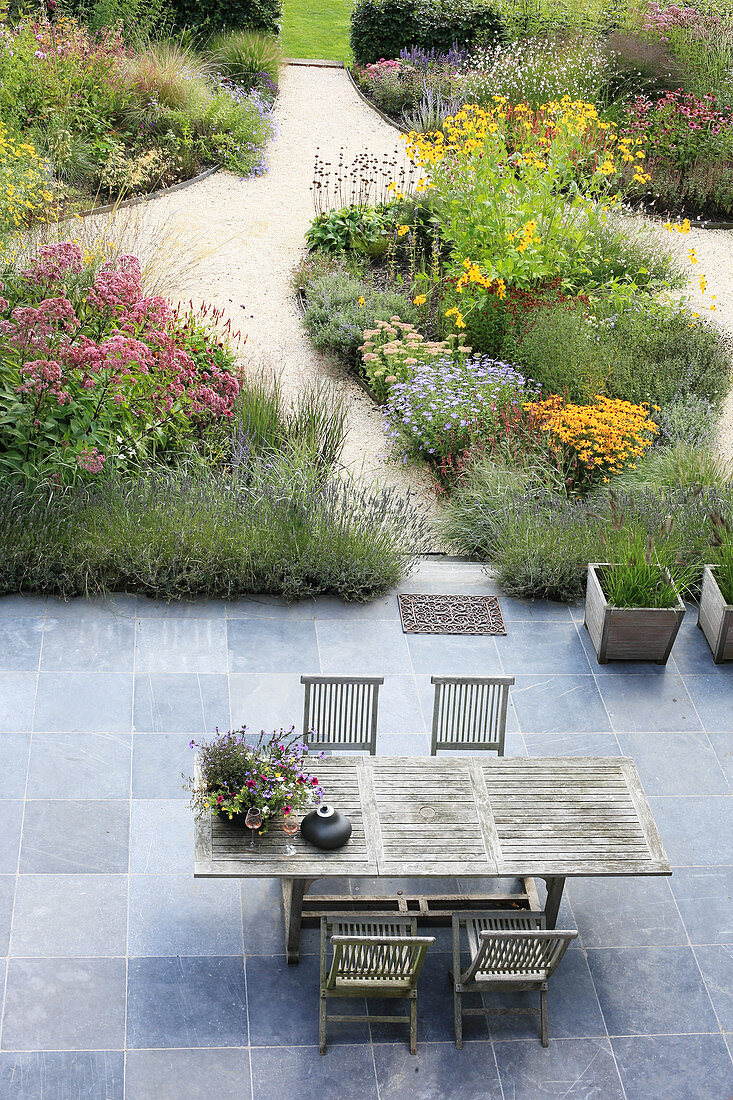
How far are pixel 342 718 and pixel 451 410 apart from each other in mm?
3297

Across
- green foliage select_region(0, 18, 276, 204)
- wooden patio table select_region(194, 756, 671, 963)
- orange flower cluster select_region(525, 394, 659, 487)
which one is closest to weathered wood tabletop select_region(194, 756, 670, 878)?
wooden patio table select_region(194, 756, 671, 963)

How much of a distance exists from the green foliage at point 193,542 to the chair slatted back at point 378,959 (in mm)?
2691

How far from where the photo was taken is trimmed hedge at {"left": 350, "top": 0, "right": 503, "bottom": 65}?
15055 mm

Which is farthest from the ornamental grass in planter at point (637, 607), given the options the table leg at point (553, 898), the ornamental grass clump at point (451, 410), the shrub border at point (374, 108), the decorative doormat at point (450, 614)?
the shrub border at point (374, 108)

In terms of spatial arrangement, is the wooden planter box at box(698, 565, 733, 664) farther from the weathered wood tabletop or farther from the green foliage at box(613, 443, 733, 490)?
the weathered wood tabletop

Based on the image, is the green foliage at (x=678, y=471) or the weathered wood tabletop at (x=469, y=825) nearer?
the weathered wood tabletop at (x=469, y=825)

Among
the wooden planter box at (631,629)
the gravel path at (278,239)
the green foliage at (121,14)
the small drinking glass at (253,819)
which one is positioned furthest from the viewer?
the green foliage at (121,14)

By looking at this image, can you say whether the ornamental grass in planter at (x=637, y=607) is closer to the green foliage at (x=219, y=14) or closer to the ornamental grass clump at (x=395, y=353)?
the ornamental grass clump at (x=395, y=353)

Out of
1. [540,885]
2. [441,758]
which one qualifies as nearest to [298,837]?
[441,758]

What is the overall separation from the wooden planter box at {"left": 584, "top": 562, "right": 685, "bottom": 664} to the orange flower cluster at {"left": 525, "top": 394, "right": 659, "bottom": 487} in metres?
1.42

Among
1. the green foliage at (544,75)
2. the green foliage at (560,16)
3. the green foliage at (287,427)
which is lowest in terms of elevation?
the green foliage at (287,427)

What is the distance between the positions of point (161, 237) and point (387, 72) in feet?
19.1

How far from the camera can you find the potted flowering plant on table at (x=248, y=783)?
4094 mm

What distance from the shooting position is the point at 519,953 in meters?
4.00
